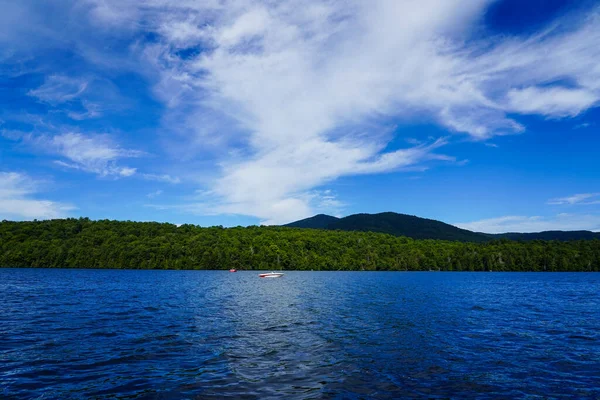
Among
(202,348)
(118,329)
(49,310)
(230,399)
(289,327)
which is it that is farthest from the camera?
(49,310)

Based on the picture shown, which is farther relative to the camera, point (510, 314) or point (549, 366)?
point (510, 314)

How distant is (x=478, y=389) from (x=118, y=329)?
24.8 meters

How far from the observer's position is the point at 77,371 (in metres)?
18.2

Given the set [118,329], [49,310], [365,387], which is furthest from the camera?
[49,310]

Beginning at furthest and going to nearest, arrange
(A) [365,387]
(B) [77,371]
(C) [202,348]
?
(C) [202,348]
(B) [77,371]
(A) [365,387]

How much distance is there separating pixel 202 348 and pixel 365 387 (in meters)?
11.2

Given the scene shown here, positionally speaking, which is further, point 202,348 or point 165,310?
point 165,310

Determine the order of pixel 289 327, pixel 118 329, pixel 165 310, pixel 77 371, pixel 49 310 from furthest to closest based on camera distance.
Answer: pixel 165 310 → pixel 49 310 → pixel 289 327 → pixel 118 329 → pixel 77 371

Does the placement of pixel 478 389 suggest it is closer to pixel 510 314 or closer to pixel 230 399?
pixel 230 399

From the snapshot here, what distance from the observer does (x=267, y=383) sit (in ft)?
55.6

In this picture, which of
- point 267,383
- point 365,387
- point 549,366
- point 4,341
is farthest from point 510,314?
Result: point 4,341

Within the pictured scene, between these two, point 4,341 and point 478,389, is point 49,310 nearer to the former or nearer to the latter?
point 4,341

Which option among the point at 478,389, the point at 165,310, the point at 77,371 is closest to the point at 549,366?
the point at 478,389

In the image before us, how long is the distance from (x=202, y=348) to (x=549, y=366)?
19.6 meters
